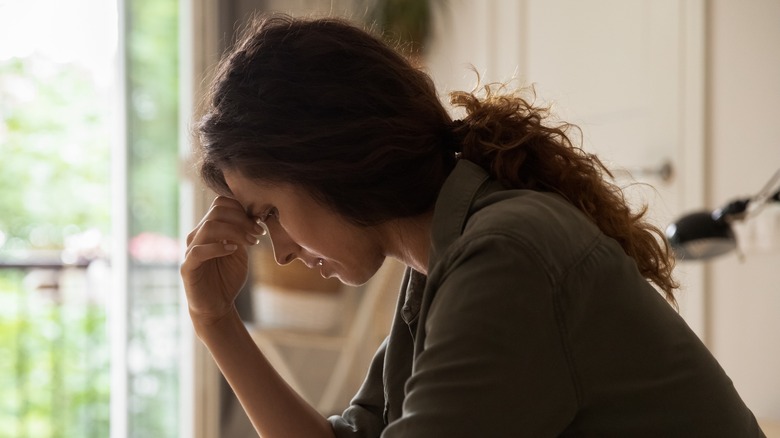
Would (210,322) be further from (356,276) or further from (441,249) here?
(441,249)

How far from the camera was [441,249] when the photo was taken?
3.01 ft

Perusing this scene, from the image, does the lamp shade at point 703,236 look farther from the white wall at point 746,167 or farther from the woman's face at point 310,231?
the woman's face at point 310,231

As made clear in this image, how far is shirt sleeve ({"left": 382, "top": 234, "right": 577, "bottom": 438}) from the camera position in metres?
0.76

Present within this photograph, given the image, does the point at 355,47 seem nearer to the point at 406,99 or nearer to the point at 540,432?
the point at 406,99

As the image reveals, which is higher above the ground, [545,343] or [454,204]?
[454,204]

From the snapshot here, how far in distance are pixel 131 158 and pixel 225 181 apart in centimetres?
218

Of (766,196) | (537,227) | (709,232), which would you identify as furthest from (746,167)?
(537,227)

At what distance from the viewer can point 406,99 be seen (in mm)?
1038

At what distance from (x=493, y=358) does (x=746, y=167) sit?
1742mm

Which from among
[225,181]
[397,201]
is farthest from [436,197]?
[225,181]

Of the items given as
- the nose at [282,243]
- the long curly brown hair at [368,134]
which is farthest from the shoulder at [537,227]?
the nose at [282,243]

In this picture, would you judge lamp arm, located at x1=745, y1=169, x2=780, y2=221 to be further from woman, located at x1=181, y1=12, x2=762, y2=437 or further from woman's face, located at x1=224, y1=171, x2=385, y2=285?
woman's face, located at x1=224, y1=171, x2=385, y2=285

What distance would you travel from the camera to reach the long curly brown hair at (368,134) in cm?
100

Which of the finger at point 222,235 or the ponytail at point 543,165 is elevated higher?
the ponytail at point 543,165
